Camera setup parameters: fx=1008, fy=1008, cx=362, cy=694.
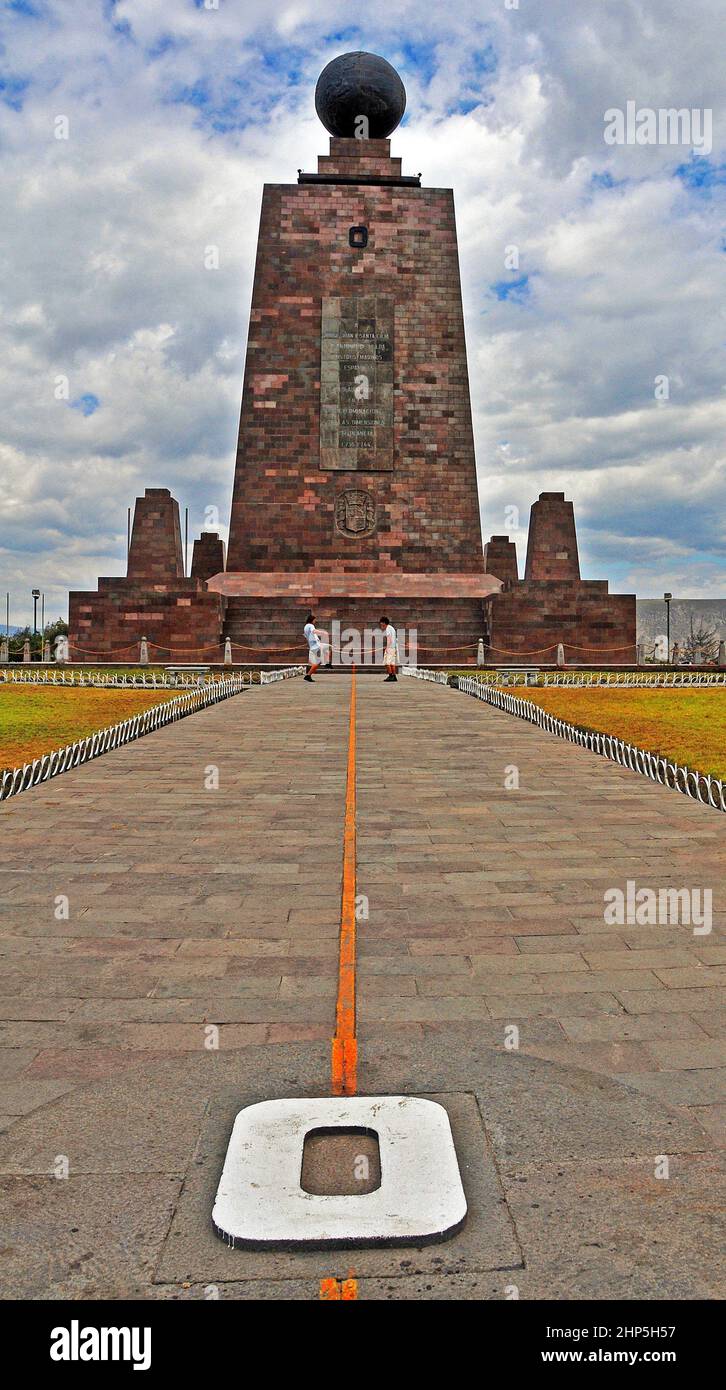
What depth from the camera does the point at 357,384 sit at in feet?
114

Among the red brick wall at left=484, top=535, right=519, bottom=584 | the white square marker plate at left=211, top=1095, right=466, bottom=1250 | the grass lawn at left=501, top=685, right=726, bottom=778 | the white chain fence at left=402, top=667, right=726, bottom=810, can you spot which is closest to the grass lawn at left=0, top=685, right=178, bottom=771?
the white chain fence at left=402, top=667, right=726, bottom=810

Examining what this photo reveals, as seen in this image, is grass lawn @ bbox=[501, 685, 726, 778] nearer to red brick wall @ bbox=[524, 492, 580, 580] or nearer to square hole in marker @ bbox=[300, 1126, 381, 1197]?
square hole in marker @ bbox=[300, 1126, 381, 1197]

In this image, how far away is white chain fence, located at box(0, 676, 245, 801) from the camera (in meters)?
9.28

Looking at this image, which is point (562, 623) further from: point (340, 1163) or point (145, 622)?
point (340, 1163)

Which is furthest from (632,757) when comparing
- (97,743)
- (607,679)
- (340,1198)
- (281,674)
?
(281,674)

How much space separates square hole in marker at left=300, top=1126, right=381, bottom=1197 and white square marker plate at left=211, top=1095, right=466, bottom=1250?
0.02 meters

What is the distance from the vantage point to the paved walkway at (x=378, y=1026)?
2.46 meters

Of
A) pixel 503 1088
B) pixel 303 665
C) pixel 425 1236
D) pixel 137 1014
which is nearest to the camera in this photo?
pixel 425 1236

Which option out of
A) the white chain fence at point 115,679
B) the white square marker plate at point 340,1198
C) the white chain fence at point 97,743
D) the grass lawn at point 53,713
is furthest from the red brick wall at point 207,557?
the white square marker plate at point 340,1198
